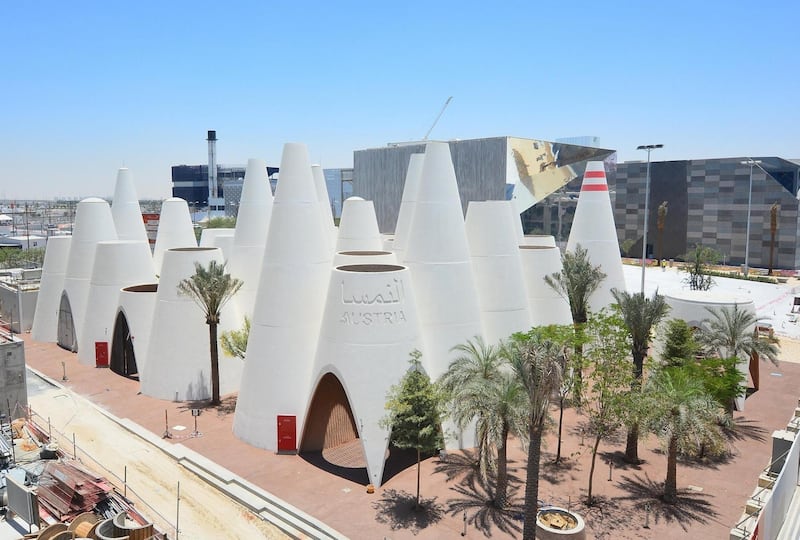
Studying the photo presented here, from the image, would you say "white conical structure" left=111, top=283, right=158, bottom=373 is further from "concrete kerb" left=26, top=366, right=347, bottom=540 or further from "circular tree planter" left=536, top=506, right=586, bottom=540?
"circular tree planter" left=536, top=506, right=586, bottom=540

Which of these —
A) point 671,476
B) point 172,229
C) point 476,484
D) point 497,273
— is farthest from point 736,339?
point 172,229

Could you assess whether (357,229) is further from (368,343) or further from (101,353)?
(101,353)

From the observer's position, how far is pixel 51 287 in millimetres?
37812

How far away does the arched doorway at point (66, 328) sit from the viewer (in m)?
35.7

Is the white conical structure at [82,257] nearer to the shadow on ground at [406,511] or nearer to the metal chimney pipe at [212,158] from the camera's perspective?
the shadow on ground at [406,511]

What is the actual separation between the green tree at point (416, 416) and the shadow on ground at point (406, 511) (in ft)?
1.02

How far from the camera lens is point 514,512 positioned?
56.5 feet

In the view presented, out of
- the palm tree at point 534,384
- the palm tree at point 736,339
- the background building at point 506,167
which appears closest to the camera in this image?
the palm tree at point 534,384

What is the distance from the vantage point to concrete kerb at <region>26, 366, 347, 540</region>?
16188mm

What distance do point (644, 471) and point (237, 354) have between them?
17.0 m

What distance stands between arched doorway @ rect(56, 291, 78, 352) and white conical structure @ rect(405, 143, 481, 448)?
79.5 feet

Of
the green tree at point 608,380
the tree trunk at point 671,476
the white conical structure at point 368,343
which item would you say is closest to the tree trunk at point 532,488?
the green tree at point 608,380

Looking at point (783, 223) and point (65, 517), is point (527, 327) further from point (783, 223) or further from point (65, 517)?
point (783, 223)

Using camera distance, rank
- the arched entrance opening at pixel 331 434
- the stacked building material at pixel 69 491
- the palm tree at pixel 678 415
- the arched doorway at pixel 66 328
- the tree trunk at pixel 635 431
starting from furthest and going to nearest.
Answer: the arched doorway at pixel 66 328
the arched entrance opening at pixel 331 434
the tree trunk at pixel 635 431
the palm tree at pixel 678 415
the stacked building material at pixel 69 491
